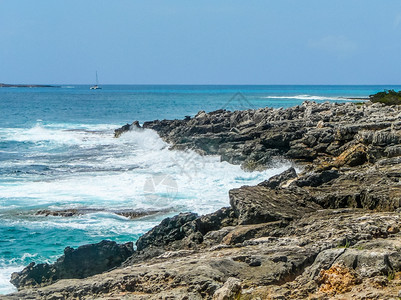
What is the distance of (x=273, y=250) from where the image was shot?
7.54 meters

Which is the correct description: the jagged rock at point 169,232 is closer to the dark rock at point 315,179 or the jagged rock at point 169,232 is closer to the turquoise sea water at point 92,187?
the turquoise sea water at point 92,187

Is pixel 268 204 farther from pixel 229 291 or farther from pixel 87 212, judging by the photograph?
pixel 87 212

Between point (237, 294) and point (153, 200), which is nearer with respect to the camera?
point (237, 294)

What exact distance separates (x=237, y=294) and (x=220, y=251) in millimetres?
1905

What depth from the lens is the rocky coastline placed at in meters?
6.31

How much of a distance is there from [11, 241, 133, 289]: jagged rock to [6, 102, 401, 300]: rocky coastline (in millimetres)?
23

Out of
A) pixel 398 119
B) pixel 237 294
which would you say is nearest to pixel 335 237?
pixel 237 294

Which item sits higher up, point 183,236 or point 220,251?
point 220,251

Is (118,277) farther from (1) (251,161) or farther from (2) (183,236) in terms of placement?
(1) (251,161)

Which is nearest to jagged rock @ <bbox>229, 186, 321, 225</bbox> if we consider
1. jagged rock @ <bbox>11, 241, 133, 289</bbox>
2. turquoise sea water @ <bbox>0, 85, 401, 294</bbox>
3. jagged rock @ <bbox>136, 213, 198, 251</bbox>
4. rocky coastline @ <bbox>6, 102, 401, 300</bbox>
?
rocky coastline @ <bbox>6, 102, 401, 300</bbox>

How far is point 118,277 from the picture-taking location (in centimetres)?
694

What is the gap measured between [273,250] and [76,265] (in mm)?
5430

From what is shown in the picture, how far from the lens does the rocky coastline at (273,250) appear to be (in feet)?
20.7

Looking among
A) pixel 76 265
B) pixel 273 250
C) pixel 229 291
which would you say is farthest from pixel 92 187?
pixel 229 291
